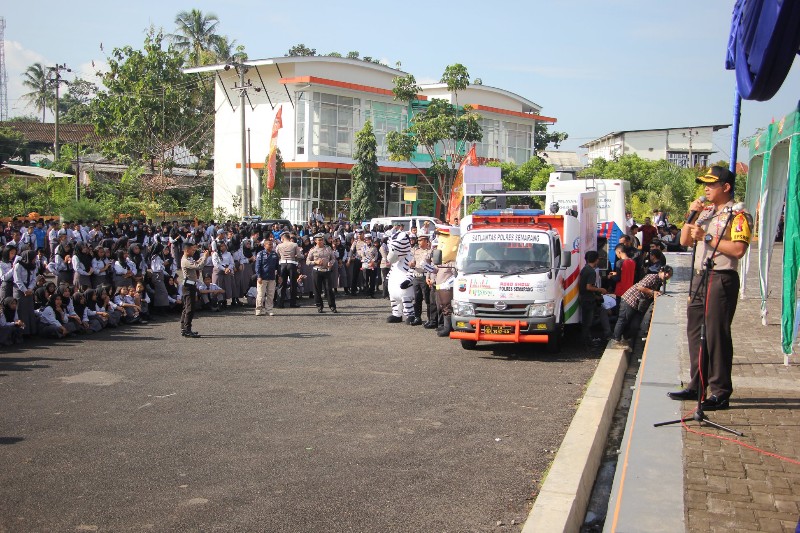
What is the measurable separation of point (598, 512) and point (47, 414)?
237 inches

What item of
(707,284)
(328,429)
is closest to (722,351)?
(707,284)

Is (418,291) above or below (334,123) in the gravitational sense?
below

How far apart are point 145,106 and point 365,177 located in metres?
16.2

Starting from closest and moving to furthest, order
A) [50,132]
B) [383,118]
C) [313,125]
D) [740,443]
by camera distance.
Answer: [740,443], [313,125], [383,118], [50,132]

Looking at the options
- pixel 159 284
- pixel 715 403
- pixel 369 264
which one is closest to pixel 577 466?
pixel 715 403

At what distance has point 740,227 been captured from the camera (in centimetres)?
752

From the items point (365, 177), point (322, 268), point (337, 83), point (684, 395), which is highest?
point (337, 83)

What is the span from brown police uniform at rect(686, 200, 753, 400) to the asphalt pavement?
1706mm

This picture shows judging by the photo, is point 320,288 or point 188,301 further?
A: point 320,288

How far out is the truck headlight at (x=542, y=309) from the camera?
12562mm

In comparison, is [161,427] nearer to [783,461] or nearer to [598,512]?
[598,512]

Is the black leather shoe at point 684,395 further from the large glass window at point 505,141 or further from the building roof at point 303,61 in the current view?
the large glass window at point 505,141

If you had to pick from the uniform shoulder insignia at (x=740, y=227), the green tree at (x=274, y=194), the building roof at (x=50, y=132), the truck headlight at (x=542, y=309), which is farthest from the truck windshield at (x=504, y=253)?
the building roof at (x=50, y=132)

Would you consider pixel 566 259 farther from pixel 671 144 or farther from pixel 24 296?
pixel 671 144
